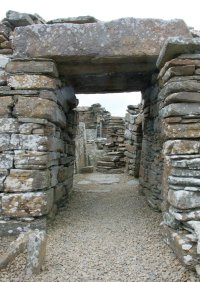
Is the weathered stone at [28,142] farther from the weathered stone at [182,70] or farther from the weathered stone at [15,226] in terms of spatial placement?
the weathered stone at [182,70]

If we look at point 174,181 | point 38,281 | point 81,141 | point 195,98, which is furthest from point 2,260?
point 81,141

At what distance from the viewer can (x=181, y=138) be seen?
3.14 meters

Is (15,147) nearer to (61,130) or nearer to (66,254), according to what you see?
(61,130)

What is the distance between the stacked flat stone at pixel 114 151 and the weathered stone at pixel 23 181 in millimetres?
6362

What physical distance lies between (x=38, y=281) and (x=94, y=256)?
716 millimetres

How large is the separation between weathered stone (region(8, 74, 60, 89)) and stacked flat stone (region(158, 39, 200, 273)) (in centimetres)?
153

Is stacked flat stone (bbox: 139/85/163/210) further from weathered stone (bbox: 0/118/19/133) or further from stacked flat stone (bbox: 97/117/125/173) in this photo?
stacked flat stone (bbox: 97/117/125/173)

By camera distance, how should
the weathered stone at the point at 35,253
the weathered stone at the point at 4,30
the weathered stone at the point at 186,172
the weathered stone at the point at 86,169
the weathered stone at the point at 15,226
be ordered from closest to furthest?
the weathered stone at the point at 35,253 < the weathered stone at the point at 186,172 < the weathered stone at the point at 15,226 < the weathered stone at the point at 4,30 < the weathered stone at the point at 86,169

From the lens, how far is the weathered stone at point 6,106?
3.65m

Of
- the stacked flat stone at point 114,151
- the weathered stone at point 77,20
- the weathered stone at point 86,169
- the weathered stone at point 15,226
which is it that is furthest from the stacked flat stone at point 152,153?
the stacked flat stone at point 114,151

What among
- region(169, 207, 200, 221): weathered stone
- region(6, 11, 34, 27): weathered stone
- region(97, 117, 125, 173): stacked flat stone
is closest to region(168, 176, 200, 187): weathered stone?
region(169, 207, 200, 221): weathered stone

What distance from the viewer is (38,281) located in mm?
2447

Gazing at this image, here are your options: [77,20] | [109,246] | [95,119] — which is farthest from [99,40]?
[95,119]

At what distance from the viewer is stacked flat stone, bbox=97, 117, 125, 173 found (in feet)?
33.1
